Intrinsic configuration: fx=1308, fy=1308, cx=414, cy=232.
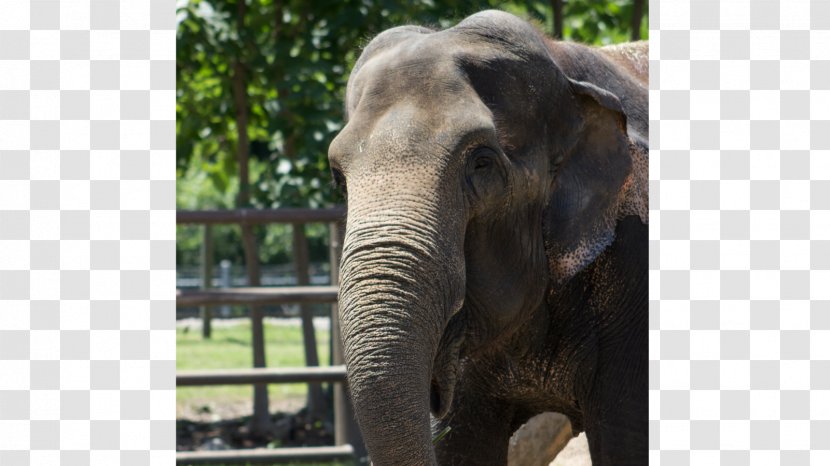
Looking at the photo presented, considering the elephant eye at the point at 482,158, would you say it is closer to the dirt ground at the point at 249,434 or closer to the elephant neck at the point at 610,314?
the elephant neck at the point at 610,314

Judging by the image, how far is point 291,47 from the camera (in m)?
9.20

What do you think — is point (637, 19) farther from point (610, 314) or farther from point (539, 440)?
point (610, 314)

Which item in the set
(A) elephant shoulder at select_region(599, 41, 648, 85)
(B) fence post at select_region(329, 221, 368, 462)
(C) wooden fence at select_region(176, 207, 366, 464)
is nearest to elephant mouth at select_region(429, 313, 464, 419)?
(A) elephant shoulder at select_region(599, 41, 648, 85)

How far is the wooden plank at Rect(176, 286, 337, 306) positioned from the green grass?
3.44m

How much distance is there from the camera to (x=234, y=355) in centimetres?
1593

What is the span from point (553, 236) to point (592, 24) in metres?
6.16

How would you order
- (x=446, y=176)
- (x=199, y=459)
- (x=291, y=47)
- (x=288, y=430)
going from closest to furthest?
(x=446, y=176) < (x=199, y=459) < (x=291, y=47) < (x=288, y=430)

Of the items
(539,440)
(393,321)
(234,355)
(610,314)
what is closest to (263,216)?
(539,440)

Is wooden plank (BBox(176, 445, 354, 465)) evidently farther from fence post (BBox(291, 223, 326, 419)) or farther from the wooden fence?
fence post (BBox(291, 223, 326, 419))

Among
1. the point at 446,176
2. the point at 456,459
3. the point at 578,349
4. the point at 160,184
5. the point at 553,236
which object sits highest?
the point at 160,184

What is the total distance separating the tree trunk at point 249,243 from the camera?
9.32 metres

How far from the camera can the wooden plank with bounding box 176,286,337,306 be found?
326 inches

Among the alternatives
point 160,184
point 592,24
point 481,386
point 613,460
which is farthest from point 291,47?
point 160,184

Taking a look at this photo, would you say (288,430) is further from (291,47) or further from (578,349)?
(578,349)
